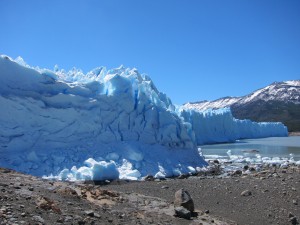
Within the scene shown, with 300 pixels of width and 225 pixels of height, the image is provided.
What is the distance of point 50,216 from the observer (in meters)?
5.50

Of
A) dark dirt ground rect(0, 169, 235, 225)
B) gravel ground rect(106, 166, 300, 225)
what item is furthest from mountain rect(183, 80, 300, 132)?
dark dirt ground rect(0, 169, 235, 225)

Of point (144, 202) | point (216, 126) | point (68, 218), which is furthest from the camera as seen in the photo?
point (216, 126)

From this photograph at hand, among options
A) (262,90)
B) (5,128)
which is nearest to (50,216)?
(5,128)

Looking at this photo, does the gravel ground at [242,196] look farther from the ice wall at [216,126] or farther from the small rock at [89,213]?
the ice wall at [216,126]

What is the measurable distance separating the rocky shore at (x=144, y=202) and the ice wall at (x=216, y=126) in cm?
2246

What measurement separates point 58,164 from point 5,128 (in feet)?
7.40

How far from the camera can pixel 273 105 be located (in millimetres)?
120938

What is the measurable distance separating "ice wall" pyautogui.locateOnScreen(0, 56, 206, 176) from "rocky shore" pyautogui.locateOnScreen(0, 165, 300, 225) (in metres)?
2.01

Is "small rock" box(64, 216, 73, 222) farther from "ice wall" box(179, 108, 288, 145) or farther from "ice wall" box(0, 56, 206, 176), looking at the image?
"ice wall" box(179, 108, 288, 145)

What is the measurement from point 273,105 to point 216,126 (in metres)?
83.4

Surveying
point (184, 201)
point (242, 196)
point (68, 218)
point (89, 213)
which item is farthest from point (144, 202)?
point (242, 196)

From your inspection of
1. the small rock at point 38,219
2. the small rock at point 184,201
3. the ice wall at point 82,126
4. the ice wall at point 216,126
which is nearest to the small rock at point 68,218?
the small rock at point 38,219

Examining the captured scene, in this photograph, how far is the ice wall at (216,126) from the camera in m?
38.7

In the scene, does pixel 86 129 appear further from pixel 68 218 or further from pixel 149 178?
pixel 68 218
